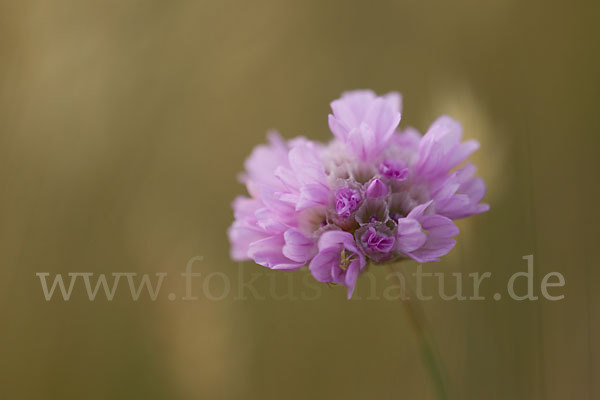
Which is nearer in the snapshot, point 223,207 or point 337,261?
point 337,261

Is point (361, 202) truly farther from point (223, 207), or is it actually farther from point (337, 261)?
point (223, 207)

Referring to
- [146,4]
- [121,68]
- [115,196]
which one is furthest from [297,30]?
[115,196]

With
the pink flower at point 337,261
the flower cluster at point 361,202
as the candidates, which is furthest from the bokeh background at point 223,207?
the pink flower at point 337,261

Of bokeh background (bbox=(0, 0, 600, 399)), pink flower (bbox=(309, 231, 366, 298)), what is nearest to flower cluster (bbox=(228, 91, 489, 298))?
pink flower (bbox=(309, 231, 366, 298))

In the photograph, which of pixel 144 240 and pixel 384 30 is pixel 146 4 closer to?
pixel 144 240

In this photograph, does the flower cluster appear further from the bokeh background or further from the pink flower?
the bokeh background

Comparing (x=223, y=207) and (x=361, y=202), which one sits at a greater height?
(x=223, y=207)

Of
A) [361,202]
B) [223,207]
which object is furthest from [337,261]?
[223,207]
